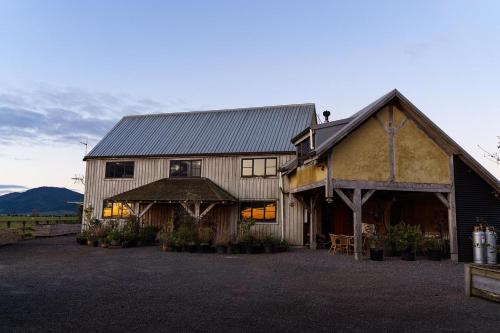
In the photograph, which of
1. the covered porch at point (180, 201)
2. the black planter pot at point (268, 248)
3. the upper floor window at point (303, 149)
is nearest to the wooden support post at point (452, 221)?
the upper floor window at point (303, 149)

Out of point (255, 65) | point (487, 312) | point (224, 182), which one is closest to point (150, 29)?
point (255, 65)

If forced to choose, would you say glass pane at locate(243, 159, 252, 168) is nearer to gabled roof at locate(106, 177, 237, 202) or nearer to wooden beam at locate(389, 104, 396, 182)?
gabled roof at locate(106, 177, 237, 202)

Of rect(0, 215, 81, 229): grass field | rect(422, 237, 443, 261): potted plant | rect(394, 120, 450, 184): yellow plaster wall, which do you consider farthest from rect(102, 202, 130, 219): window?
rect(422, 237, 443, 261): potted plant

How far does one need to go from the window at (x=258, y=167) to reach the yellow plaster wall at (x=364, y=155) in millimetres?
6663

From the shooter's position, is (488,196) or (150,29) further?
(150,29)

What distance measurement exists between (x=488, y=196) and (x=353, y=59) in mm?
8226

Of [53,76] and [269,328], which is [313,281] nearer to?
[269,328]

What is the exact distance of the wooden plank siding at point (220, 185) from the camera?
19.6 metres

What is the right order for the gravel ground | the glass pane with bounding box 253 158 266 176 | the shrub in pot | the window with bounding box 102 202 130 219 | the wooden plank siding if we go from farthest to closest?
the window with bounding box 102 202 130 219, the glass pane with bounding box 253 158 266 176, the wooden plank siding, the shrub in pot, the gravel ground

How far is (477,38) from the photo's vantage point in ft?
41.8

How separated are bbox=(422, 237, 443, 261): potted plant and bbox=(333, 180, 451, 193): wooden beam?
2.05 meters

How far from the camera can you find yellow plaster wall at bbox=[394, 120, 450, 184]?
14.5 m

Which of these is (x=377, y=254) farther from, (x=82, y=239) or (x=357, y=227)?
(x=82, y=239)

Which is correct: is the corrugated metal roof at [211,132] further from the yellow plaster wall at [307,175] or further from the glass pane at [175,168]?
the yellow plaster wall at [307,175]
